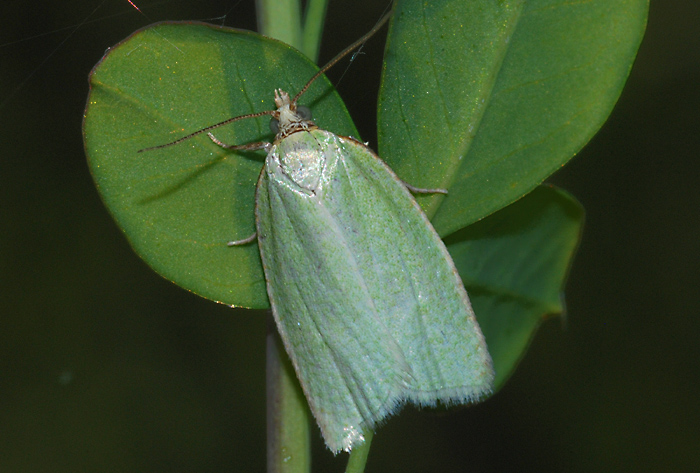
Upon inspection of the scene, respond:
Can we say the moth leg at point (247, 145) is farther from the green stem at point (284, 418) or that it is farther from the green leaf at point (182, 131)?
the green stem at point (284, 418)

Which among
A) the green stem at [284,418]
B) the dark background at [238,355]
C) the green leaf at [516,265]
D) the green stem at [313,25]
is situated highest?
the green stem at [313,25]

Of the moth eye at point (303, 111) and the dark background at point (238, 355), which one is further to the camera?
the dark background at point (238, 355)

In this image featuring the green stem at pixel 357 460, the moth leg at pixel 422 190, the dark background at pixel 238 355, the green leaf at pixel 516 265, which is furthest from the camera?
the dark background at pixel 238 355

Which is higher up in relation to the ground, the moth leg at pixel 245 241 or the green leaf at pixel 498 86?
the green leaf at pixel 498 86

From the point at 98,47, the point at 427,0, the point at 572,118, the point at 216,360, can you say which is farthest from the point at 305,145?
the point at 216,360

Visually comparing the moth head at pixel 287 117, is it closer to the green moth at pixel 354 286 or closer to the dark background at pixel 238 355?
the green moth at pixel 354 286

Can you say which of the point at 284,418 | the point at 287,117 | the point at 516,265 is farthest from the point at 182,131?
the point at 516,265

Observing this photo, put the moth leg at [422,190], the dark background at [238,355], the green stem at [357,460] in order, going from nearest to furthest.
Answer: the green stem at [357,460], the moth leg at [422,190], the dark background at [238,355]

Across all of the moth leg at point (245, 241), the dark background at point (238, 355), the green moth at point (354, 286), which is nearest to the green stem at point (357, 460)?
the green moth at point (354, 286)

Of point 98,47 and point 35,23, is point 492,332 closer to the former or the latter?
point 98,47
